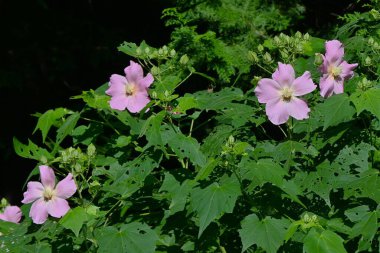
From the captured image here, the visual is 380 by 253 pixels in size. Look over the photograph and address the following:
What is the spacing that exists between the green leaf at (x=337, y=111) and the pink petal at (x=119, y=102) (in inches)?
27.8

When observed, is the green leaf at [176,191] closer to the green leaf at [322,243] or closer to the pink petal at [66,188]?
the pink petal at [66,188]

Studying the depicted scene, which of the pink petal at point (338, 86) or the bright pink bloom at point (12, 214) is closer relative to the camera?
the pink petal at point (338, 86)

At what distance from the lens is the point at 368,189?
2.01 metres

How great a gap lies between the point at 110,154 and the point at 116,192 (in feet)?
1.04

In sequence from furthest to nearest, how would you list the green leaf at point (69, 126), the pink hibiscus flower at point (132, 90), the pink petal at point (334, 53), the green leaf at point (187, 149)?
the green leaf at point (69, 126) → the pink hibiscus flower at point (132, 90) → the pink petal at point (334, 53) → the green leaf at point (187, 149)

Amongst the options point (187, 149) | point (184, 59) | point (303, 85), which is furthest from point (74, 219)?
point (303, 85)

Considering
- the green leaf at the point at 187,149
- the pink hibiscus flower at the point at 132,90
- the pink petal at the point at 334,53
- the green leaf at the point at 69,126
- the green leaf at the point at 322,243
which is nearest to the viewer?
the green leaf at the point at 322,243

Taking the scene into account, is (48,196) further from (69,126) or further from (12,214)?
(12,214)

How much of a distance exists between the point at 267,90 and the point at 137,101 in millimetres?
476

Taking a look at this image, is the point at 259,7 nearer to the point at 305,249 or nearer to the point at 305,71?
the point at 305,71

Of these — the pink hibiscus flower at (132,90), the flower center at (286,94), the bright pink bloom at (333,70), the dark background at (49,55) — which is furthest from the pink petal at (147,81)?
the dark background at (49,55)

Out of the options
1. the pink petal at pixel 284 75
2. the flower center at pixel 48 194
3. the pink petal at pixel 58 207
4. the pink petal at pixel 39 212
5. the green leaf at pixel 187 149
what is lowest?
the pink petal at pixel 39 212

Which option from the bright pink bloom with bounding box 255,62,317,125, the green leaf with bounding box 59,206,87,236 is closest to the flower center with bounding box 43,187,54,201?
the green leaf with bounding box 59,206,87,236

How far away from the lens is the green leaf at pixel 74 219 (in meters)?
2.07
